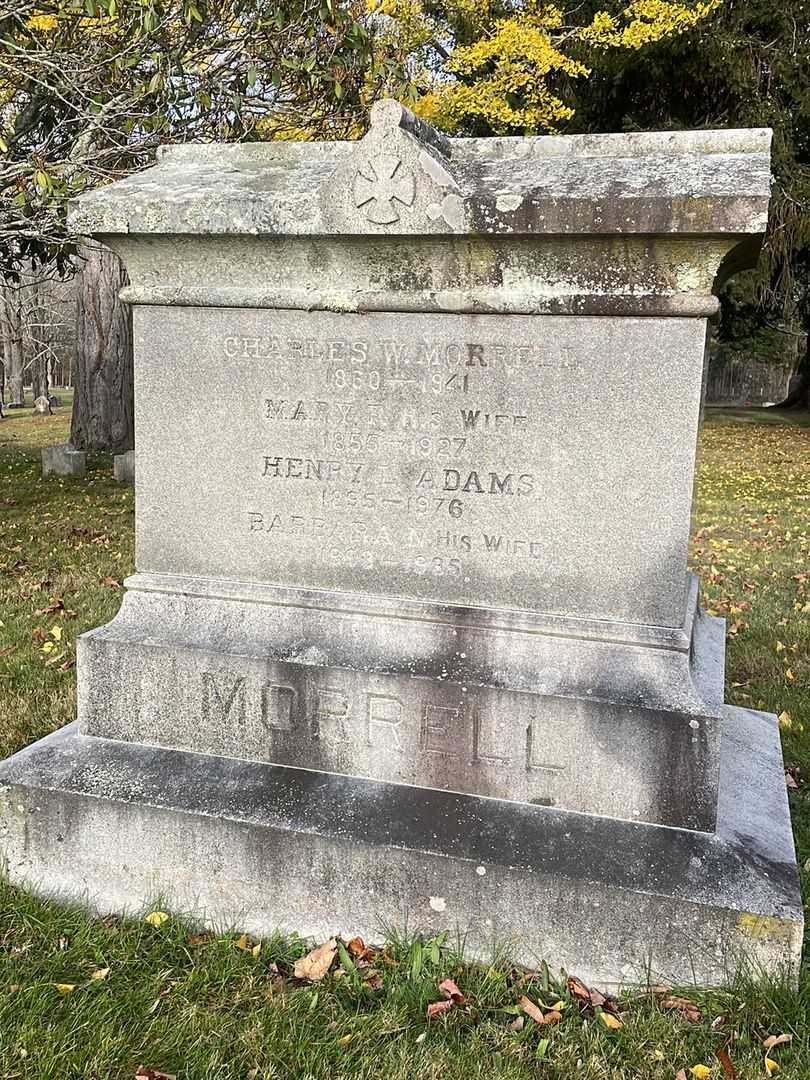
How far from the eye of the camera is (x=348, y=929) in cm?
273

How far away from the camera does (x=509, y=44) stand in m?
14.1

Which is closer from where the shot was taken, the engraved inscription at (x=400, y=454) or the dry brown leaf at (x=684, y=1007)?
the dry brown leaf at (x=684, y=1007)

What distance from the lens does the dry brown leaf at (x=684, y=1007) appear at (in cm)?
240

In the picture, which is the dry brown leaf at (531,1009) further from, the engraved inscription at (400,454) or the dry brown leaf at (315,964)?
the engraved inscription at (400,454)

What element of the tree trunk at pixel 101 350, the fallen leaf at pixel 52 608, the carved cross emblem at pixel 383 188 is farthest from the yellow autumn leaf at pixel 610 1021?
the tree trunk at pixel 101 350

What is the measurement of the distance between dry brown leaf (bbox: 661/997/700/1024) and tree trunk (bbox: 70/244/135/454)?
1284cm

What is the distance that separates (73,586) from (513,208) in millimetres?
5264

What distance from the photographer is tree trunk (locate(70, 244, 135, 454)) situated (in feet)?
45.7

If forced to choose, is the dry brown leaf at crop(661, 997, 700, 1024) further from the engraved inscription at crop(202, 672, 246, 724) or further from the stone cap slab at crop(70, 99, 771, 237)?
the stone cap slab at crop(70, 99, 771, 237)

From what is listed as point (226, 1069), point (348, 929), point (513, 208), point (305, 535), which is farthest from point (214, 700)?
point (513, 208)

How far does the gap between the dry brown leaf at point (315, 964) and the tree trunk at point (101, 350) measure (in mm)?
12283

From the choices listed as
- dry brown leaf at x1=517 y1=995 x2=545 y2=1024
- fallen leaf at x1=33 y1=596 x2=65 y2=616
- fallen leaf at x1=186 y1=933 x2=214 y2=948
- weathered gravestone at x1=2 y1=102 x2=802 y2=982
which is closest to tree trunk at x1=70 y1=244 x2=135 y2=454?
fallen leaf at x1=33 y1=596 x2=65 y2=616

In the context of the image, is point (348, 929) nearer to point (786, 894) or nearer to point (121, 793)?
point (121, 793)

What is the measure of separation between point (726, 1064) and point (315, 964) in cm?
113
